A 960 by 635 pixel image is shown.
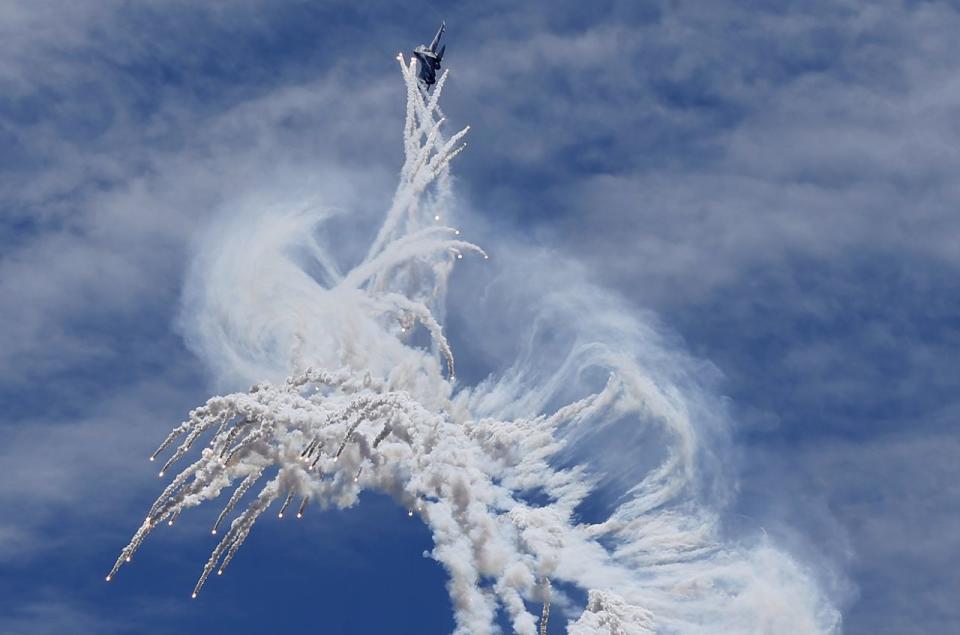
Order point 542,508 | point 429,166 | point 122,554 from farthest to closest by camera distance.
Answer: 1. point 429,166
2. point 542,508
3. point 122,554

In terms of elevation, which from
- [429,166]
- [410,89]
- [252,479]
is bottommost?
[252,479]

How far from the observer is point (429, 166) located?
148 m

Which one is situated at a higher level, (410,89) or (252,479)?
(410,89)

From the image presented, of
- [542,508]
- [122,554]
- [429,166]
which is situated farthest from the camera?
[429,166]

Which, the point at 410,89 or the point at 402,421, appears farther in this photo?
the point at 410,89

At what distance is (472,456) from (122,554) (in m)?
35.7

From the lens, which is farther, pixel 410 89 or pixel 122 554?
pixel 410 89

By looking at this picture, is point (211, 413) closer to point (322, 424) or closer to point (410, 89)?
point (322, 424)

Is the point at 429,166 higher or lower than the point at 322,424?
higher

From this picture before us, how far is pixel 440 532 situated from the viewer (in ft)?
443

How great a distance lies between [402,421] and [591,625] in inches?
1126

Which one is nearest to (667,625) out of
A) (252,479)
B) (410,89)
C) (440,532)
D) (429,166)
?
(440,532)

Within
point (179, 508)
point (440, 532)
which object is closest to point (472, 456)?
point (440, 532)

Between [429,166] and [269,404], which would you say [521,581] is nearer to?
[269,404]
